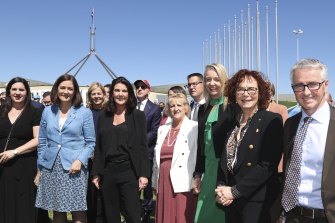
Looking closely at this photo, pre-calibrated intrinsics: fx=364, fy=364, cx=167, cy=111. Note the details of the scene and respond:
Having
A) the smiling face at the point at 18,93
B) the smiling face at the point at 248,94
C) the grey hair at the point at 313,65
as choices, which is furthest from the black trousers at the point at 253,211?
the smiling face at the point at 18,93

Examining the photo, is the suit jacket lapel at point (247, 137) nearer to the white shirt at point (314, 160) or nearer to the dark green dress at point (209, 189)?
the white shirt at point (314, 160)

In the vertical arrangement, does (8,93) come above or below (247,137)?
above

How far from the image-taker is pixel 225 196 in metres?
3.01

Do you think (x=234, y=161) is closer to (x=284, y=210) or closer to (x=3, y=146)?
(x=284, y=210)

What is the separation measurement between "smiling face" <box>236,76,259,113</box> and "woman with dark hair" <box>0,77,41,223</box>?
9.34ft

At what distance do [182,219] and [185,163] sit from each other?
24.8 inches

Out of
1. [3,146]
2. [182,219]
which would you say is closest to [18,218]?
[3,146]

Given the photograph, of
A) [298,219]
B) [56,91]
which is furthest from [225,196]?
[56,91]

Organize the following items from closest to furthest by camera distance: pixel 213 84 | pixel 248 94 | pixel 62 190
Result: pixel 248 94, pixel 213 84, pixel 62 190

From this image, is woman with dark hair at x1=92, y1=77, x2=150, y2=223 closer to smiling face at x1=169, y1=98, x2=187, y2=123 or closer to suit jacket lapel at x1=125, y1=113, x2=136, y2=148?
suit jacket lapel at x1=125, y1=113, x2=136, y2=148

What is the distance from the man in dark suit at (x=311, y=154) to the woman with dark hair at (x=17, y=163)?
132 inches

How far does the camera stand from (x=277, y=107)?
4352 millimetres

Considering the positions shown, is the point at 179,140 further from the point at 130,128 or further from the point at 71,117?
the point at 71,117

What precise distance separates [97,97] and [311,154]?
388 centimetres
